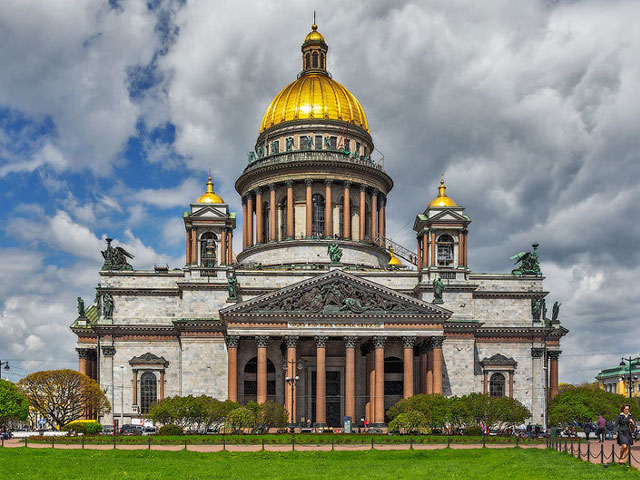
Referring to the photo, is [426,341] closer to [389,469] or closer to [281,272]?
[281,272]

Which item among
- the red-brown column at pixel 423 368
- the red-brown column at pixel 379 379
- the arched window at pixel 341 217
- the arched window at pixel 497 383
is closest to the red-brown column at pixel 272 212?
the arched window at pixel 341 217

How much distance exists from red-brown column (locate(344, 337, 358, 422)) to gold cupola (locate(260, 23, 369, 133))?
33.3m

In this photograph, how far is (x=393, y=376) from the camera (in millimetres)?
80188

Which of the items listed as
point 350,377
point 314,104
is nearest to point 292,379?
point 350,377

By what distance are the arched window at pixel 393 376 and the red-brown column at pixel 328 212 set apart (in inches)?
689

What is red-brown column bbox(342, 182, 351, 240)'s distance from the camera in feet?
302

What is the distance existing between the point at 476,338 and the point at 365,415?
14103 mm

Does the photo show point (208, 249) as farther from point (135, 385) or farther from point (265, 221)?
point (135, 385)

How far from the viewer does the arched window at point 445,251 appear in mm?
84000

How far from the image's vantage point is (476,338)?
8212 centimetres

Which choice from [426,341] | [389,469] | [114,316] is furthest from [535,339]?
[389,469]

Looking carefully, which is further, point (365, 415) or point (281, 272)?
point (281, 272)

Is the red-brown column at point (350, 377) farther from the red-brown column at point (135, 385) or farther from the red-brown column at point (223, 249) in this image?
the red-brown column at point (135, 385)

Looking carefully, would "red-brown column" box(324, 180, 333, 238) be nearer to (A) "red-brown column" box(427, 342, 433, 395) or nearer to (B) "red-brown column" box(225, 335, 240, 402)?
(A) "red-brown column" box(427, 342, 433, 395)
